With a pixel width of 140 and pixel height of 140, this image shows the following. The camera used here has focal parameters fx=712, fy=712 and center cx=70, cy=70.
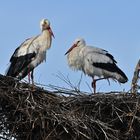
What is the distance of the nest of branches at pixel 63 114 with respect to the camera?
9.27m

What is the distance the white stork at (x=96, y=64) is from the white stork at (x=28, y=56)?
57 cm

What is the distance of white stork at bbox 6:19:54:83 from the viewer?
11.0m

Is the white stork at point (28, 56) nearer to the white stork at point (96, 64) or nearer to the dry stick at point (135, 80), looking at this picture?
the white stork at point (96, 64)

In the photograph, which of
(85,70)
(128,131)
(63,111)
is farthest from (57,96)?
(85,70)

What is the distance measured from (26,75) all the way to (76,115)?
2.06m

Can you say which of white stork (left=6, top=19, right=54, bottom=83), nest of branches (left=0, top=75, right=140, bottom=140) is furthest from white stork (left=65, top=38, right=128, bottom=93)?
nest of branches (left=0, top=75, right=140, bottom=140)

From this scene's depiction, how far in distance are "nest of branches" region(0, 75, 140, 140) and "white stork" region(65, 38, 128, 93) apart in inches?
76.5

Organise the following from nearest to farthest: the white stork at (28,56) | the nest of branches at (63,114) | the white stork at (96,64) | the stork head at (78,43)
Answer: the nest of branches at (63,114) < the white stork at (28,56) < the white stork at (96,64) < the stork head at (78,43)

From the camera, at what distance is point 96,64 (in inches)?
457

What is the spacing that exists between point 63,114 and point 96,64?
2484 millimetres

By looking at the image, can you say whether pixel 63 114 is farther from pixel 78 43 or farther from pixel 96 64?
pixel 78 43

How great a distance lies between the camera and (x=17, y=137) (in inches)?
369

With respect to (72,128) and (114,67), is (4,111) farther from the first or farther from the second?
(114,67)

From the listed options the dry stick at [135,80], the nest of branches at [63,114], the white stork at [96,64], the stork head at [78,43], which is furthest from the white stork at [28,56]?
the dry stick at [135,80]
